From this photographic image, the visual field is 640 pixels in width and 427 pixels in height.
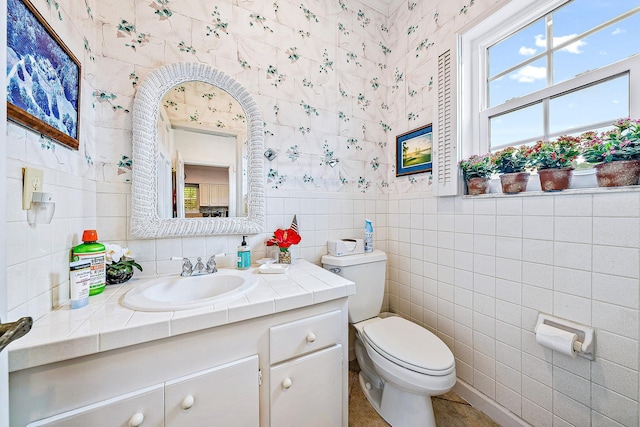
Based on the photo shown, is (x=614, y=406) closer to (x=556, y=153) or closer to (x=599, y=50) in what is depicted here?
(x=556, y=153)

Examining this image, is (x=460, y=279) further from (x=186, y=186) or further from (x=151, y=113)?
(x=151, y=113)

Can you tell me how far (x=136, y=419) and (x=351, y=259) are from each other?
1083mm

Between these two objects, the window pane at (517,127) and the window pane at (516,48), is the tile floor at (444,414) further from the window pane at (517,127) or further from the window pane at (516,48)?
the window pane at (516,48)

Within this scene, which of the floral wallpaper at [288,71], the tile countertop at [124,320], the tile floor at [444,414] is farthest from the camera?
the tile floor at [444,414]

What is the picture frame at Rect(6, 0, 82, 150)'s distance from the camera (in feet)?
2.04

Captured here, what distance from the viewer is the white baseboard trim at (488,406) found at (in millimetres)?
1100

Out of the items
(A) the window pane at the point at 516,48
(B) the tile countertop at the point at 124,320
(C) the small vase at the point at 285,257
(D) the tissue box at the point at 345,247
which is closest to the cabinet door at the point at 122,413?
(B) the tile countertop at the point at 124,320

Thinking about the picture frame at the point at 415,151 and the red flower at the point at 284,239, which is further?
the picture frame at the point at 415,151

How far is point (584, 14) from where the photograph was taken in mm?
999

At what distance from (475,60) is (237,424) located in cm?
208

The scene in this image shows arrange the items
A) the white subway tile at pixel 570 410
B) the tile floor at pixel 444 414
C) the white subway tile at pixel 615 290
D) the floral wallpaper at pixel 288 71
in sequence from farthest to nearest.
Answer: the tile floor at pixel 444 414 → the floral wallpaper at pixel 288 71 → the white subway tile at pixel 570 410 → the white subway tile at pixel 615 290

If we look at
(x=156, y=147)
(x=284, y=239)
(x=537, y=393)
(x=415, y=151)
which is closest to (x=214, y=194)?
(x=156, y=147)

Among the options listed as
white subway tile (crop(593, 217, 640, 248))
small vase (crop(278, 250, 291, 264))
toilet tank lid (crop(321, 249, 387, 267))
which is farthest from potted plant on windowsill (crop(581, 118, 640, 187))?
→ small vase (crop(278, 250, 291, 264))

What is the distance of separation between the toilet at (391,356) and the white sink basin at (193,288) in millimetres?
566
